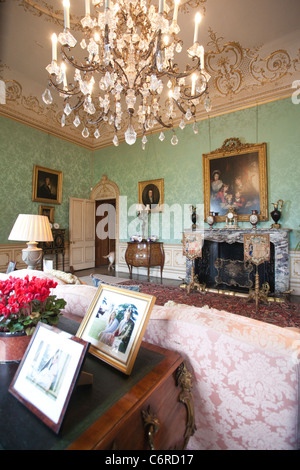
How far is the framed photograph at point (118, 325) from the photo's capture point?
2.57 feet

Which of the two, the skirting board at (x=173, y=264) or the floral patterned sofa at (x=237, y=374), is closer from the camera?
the floral patterned sofa at (x=237, y=374)

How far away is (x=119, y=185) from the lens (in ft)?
22.5

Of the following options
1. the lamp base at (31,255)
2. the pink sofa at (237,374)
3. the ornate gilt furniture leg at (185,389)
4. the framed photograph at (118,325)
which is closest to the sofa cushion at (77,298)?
the framed photograph at (118,325)

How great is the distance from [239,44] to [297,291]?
494 centimetres

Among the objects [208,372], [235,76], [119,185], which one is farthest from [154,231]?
[208,372]

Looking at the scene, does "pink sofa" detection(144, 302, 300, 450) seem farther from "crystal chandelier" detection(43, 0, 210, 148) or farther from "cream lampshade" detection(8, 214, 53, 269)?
"crystal chandelier" detection(43, 0, 210, 148)

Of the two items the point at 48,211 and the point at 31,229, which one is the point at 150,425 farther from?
the point at 48,211

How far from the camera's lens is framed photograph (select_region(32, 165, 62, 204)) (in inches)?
228

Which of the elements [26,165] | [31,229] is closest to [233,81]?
[31,229]

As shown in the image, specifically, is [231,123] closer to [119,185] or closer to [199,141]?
[199,141]

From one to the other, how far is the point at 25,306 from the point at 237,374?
0.89m

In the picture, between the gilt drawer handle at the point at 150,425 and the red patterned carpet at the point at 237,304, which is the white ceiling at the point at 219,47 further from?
the gilt drawer handle at the point at 150,425

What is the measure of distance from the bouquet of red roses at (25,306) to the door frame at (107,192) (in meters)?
5.94

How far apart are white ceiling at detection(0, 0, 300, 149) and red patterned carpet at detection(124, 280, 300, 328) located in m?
4.26
